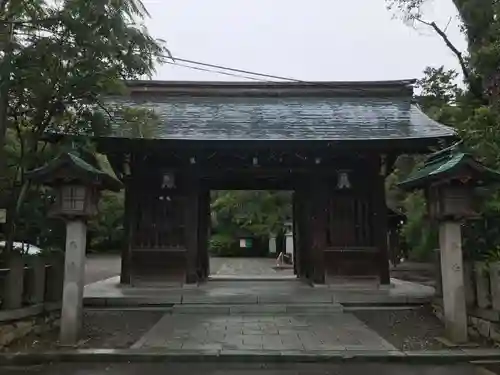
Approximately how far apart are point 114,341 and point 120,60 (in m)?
4.29

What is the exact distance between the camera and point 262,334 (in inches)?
273

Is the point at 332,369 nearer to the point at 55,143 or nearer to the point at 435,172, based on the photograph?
the point at 435,172

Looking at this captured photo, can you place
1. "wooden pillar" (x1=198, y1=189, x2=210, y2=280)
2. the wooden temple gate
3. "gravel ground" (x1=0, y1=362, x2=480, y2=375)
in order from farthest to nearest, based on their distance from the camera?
1. "wooden pillar" (x1=198, y1=189, x2=210, y2=280)
2. the wooden temple gate
3. "gravel ground" (x1=0, y1=362, x2=480, y2=375)

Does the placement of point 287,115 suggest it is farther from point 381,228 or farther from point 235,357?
point 235,357

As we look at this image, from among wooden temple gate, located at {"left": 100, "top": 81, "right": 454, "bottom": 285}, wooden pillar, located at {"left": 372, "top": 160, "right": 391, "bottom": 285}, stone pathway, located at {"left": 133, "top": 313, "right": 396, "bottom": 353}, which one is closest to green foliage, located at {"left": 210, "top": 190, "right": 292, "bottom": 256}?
wooden temple gate, located at {"left": 100, "top": 81, "right": 454, "bottom": 285}

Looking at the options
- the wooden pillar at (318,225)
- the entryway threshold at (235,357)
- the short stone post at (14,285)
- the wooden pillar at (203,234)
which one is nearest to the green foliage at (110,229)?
the wooden pillar at (203,234)

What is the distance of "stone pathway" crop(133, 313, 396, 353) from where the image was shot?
20.4 feet

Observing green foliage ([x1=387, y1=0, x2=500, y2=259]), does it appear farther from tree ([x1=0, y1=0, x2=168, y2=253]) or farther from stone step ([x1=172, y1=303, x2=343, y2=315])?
tree ([x1=0, y1=0, x2=168, y2=253])

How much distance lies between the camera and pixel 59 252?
7746 millimetres

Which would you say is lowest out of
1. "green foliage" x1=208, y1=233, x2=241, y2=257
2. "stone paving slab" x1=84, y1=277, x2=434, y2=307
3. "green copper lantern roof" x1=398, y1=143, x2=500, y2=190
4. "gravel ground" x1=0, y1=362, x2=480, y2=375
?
"gravel ground" x1=0, y1=362, x2=480, y2=375

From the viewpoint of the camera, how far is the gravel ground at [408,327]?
6.47 metres

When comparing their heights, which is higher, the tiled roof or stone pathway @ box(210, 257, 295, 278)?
the tiled roof

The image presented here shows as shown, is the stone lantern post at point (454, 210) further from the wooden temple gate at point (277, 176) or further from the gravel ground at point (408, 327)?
the wooden temple gate at point (277, 176)

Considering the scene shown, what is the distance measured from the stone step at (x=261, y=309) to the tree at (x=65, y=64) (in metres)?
3.49
